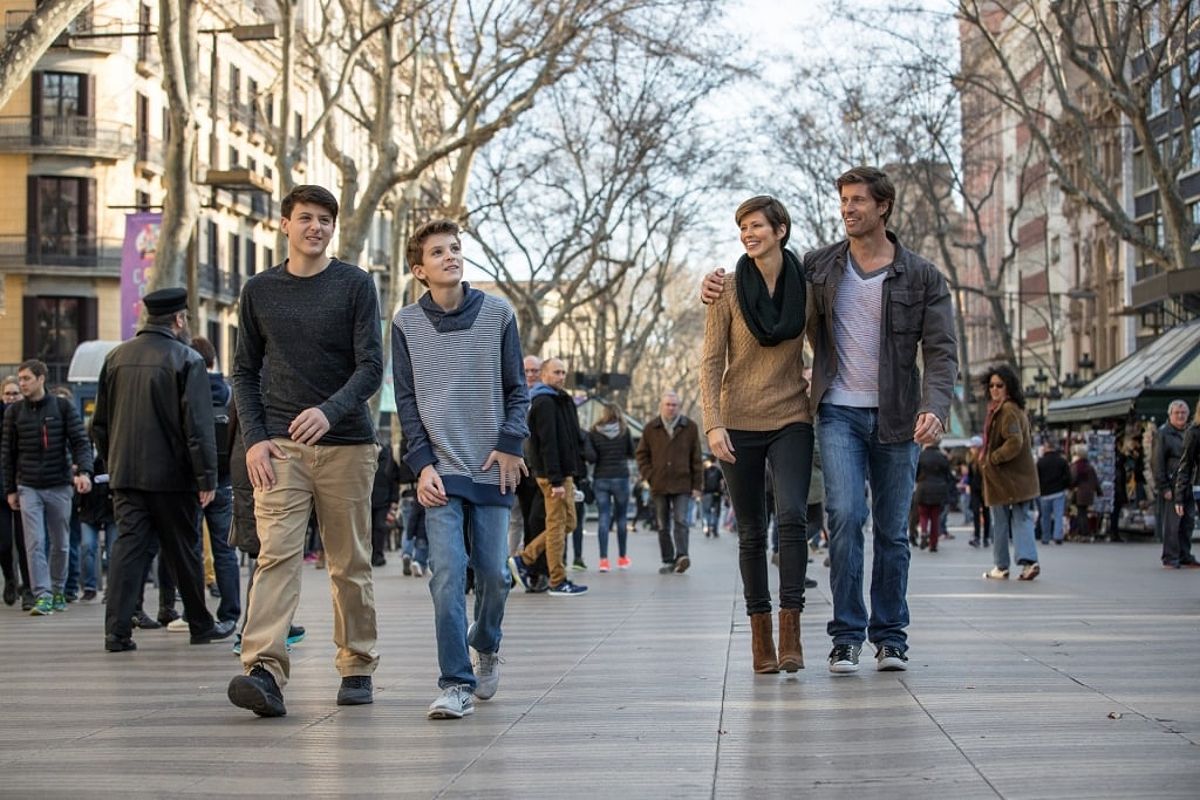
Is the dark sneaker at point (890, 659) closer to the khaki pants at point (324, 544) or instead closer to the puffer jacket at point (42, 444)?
the khaki pants at point (324, 544)

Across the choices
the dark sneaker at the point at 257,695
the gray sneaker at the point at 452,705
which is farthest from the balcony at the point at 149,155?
the gray sneaker at the point at 452,705

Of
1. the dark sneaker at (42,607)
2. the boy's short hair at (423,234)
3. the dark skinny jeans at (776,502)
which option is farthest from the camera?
the dark sneaker at (42,607)

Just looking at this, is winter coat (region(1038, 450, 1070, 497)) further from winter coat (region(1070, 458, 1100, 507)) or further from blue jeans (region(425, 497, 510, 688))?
blue jeans (region(425, 497, 510, 688))

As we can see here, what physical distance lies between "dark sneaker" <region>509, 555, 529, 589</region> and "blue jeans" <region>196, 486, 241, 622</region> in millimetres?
4769

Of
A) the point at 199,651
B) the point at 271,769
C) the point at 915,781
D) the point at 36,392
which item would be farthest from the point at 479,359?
the point at 36,392

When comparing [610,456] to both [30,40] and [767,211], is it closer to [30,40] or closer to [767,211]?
[30,40]

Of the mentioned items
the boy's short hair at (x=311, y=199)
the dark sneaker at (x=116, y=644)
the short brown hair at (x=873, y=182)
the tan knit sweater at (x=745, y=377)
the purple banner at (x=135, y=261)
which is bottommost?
the dark sneaker at (x=116, y=644)

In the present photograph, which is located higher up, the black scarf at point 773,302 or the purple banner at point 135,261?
the purple banner at point 135,261

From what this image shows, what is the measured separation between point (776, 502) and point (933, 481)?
58.7ft

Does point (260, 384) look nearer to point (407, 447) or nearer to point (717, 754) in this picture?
point (407, 447)

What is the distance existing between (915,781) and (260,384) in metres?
3.35

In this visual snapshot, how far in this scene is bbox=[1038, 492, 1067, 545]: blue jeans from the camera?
28109 millimetres

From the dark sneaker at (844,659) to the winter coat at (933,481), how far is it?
689 inches

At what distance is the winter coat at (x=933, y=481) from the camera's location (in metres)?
25.7
